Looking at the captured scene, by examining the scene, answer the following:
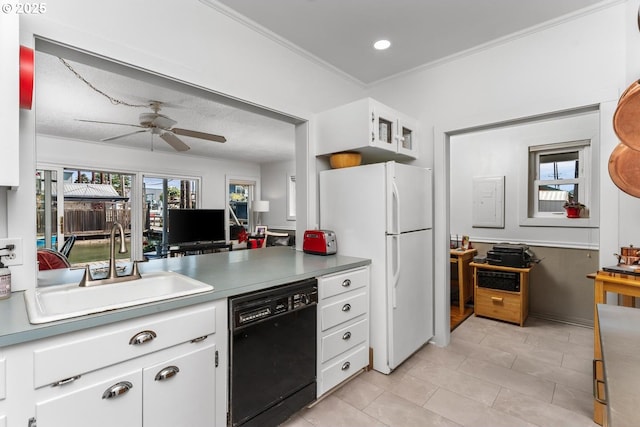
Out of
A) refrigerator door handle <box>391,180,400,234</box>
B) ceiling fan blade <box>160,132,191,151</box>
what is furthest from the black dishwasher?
ceiling fan blade <box>160,132,191,151</box>

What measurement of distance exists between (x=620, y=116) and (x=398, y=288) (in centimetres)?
162

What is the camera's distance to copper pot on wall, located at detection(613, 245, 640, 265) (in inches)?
71.2

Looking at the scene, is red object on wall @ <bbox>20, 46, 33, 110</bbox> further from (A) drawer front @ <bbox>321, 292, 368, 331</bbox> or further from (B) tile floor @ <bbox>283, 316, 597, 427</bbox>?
(B) tile floor @ <bbox>283, 316, 597, 427</bbox>

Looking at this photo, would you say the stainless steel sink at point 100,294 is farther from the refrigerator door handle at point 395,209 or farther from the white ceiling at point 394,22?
the white ceiling at point 394,22

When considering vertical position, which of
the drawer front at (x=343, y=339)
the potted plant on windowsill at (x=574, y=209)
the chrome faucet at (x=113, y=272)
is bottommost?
the drawer front at (x=343, y=339)

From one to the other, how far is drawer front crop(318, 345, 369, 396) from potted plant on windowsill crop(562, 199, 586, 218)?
273 centimetres

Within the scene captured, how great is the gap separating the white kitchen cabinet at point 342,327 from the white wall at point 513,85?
92 cm

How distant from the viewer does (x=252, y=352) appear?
5.19 feet

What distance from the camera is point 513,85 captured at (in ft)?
8.00

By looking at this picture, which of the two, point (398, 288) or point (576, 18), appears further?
point (398, 288)

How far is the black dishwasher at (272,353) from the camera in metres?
1.52

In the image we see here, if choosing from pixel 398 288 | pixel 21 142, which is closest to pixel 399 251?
pixel 398 288

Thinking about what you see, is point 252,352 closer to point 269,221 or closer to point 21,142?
point 21,142

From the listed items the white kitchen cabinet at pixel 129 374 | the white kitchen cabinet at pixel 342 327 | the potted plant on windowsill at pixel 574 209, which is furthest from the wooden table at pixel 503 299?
the white kitchen cabinet at pixel 129 374
